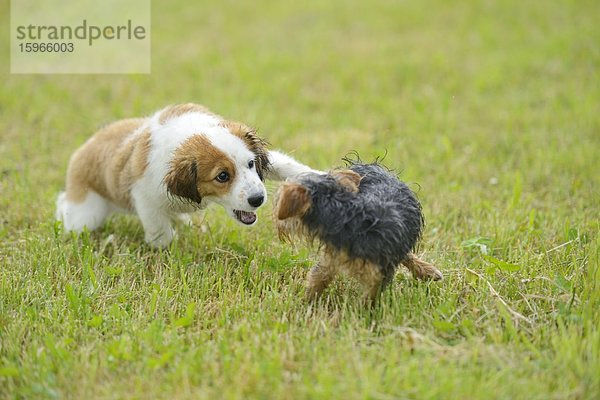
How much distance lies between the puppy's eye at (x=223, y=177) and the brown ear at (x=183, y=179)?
13cm

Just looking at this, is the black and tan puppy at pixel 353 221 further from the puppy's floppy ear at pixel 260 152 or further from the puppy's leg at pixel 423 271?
the puppy's floppy ear at pixel 260 152

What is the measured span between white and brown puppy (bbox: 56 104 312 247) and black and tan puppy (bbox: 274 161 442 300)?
0.54 metres

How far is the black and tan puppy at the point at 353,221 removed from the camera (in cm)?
318

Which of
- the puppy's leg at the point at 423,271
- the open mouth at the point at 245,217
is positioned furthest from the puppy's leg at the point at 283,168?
the puppy's leg at the point at 423,271

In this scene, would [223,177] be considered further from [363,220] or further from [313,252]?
[363,220]

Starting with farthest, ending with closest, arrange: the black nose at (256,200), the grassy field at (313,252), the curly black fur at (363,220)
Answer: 1. the black nose at (256,200)
2. the curly black fur at (363,220)
3. the grassy field at (313,252)

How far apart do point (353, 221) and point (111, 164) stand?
2.02 m

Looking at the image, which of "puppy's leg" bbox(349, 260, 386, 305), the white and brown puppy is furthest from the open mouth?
"puppy's leg" bbox(349, 260, 386, 305)

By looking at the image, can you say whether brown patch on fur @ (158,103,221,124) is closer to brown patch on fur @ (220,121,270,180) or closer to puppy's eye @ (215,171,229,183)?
brown patch on fur @ (220,121,270,180)

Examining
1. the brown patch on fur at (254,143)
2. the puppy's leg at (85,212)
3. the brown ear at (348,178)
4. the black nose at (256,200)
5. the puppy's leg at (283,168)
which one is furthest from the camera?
the puppy's leg at (85,212)

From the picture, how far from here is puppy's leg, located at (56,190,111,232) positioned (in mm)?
4668

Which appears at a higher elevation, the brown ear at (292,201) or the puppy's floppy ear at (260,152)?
the puppy's floppy ear at (260,152)

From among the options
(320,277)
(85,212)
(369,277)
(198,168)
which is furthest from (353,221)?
(85,212)

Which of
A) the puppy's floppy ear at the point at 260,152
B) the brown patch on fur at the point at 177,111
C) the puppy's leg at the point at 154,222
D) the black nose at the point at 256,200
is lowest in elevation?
the puppy's leg at the point at 154,222
